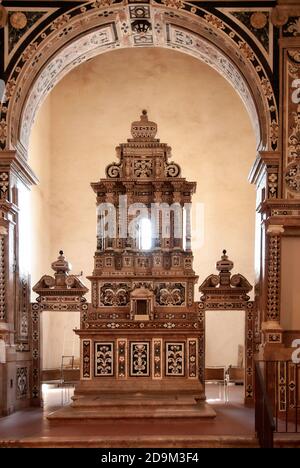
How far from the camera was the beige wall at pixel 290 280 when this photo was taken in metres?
14.2

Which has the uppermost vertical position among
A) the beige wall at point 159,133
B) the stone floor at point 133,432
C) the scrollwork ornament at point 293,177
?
the beige wall at point 159,133

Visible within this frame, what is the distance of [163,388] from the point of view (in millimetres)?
14633

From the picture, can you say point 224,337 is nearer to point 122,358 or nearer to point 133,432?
point 122,358

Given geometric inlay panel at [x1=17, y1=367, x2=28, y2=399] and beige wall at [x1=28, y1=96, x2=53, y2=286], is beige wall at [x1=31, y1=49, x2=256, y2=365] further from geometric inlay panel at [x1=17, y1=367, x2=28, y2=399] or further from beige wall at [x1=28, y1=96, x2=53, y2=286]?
geometric inlay panel at [x1=17, y1=367, x2=28, y2=399]

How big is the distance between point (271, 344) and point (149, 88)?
1119 cm

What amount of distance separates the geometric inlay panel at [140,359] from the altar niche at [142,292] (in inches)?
0.7

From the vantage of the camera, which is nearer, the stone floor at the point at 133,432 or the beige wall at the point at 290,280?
the stone floor at the point at 133,432

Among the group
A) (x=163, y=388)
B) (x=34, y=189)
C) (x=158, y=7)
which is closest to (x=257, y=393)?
(x=163, y=388)

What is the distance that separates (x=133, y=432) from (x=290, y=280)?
Answer: 4.34 meters

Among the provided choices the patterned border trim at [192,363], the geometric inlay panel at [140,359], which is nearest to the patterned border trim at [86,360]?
the geometric inlay panel at [140,359]

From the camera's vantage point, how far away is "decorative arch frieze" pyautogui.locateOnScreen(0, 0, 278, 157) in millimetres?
14789

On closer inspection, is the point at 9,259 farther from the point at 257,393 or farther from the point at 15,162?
the point at 257,393

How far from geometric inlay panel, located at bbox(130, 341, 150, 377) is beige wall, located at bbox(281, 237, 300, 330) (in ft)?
8.23

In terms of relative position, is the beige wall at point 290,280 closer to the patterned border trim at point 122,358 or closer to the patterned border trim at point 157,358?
the patterned border trim at point 157,358
